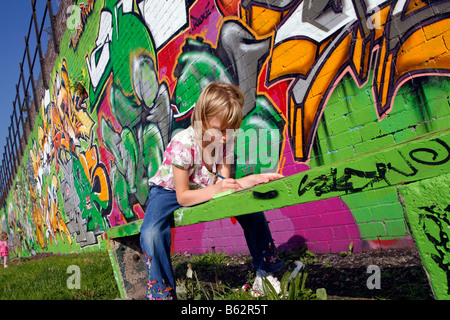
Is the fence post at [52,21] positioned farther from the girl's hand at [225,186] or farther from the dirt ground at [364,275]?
the girl's hand at [225,186]

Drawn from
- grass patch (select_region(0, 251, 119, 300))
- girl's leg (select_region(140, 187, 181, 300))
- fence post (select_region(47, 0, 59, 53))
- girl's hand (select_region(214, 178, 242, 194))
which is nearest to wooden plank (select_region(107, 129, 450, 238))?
girl's hand (select_region(214, 178, 242, 194))

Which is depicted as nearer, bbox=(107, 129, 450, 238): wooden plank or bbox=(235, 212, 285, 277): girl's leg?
bbox=(107, 129, 450, 238): wooden plank

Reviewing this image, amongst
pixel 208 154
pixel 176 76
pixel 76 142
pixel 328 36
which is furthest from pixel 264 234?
pixel 76 142

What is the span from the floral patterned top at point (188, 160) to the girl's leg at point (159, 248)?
0.18 meters

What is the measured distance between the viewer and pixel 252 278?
2461 millimetres

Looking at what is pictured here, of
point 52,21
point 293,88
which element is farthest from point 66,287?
point 52,21

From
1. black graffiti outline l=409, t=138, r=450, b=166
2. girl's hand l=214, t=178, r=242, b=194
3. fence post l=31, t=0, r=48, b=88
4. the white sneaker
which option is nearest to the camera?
black graffiti outline l=409, t=138, r=450, b=166

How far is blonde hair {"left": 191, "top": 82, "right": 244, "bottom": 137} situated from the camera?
6.07 ft

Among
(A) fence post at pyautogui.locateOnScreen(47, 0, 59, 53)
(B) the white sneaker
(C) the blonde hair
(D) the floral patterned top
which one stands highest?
(A) fence post at pyautogui.locateOnScreen(47, 0, 59, 53)

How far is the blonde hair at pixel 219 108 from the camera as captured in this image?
72.9 inches

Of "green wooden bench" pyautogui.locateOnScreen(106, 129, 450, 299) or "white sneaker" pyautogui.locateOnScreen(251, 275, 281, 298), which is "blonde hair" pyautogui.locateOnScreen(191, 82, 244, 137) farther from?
→ "white sneaker" pyautogui.locateOnScreen(251, 275, 281, 298)

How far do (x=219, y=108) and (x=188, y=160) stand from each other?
35cm

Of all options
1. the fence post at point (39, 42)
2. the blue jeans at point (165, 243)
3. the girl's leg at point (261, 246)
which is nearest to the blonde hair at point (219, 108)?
the blue jeans at point (165, 243)
